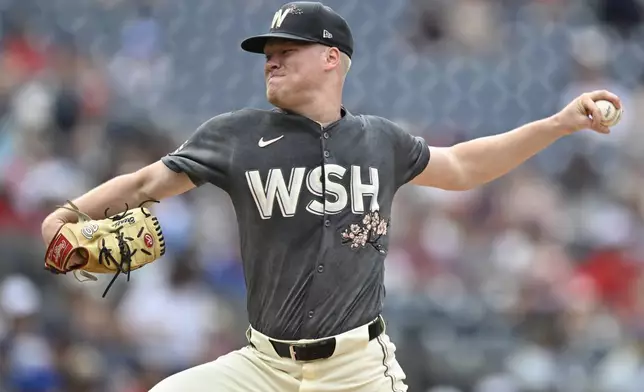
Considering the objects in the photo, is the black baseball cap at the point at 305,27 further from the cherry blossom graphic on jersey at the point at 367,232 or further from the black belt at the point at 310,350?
the black belt at the point at 310,350

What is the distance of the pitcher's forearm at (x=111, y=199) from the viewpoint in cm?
369

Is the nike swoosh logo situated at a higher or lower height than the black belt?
higher

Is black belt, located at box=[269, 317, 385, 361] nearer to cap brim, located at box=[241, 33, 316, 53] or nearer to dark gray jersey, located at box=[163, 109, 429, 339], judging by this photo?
dark gray jersey, located at box=[163, 109, 429, 339]

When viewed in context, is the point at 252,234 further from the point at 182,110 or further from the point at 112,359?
the point at 182,110

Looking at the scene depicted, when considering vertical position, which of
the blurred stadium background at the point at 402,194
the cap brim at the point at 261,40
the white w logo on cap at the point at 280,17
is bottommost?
the blurred stadium background at the point at 402,194

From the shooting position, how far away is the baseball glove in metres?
3.56

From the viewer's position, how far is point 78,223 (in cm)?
362

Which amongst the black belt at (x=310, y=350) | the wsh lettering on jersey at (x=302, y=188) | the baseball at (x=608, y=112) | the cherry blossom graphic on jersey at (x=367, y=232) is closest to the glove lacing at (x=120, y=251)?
the wsh lettering on jersey at (x=302, y=188)

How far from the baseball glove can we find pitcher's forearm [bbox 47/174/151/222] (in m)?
0.04

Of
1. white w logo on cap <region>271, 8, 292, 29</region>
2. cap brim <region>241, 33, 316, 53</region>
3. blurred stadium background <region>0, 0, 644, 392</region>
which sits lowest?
blurred stadium background <region>0, 0, 644, 392</region>

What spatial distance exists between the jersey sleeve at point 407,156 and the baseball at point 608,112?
651mm

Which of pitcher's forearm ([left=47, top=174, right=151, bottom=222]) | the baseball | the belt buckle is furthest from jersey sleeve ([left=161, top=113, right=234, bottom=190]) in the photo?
the baseball

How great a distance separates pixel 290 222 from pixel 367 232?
0.89 feet

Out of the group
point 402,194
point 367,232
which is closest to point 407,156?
point 367,232
